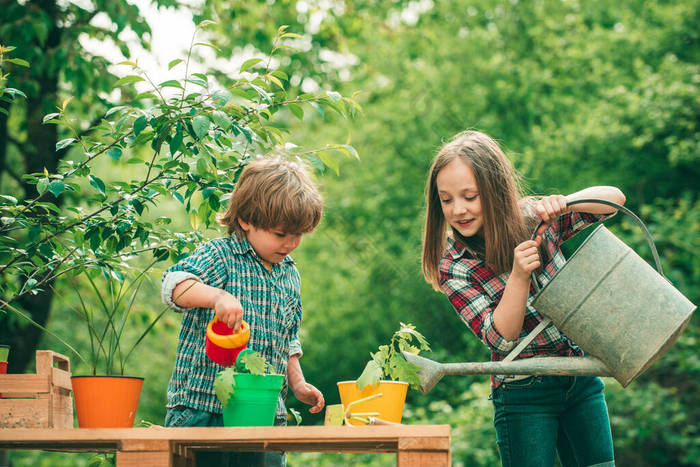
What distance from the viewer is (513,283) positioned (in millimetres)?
1677

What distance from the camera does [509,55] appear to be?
8852 millimetres

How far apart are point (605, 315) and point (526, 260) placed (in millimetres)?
221

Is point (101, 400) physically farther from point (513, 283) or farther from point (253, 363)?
point (513, 283)

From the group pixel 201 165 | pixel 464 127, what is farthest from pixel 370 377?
pixel 464 127

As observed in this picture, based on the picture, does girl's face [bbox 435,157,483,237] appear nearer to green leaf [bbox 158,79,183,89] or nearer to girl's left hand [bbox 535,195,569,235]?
girl's left hand [bbox 535,195,569,235]

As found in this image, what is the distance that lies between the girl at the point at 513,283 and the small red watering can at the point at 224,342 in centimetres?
60

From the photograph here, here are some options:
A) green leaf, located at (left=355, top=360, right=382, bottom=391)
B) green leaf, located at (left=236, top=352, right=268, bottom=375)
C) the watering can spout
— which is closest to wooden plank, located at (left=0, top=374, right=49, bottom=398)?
green leaf, located at (left=236, top=352, right=268, bottom=375)

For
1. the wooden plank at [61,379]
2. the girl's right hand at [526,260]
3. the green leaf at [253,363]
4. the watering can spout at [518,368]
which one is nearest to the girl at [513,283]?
the girl's right hand at [526,260]

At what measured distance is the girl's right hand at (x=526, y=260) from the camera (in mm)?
1646

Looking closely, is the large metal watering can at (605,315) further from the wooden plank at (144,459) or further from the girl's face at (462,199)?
A: the wooden plank at (144,459)

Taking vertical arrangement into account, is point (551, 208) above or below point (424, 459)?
above

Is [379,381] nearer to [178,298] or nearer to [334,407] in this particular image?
[334,407]

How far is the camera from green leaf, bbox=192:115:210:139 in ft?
5.91

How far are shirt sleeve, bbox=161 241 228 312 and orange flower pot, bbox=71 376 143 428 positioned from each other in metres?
0.24
